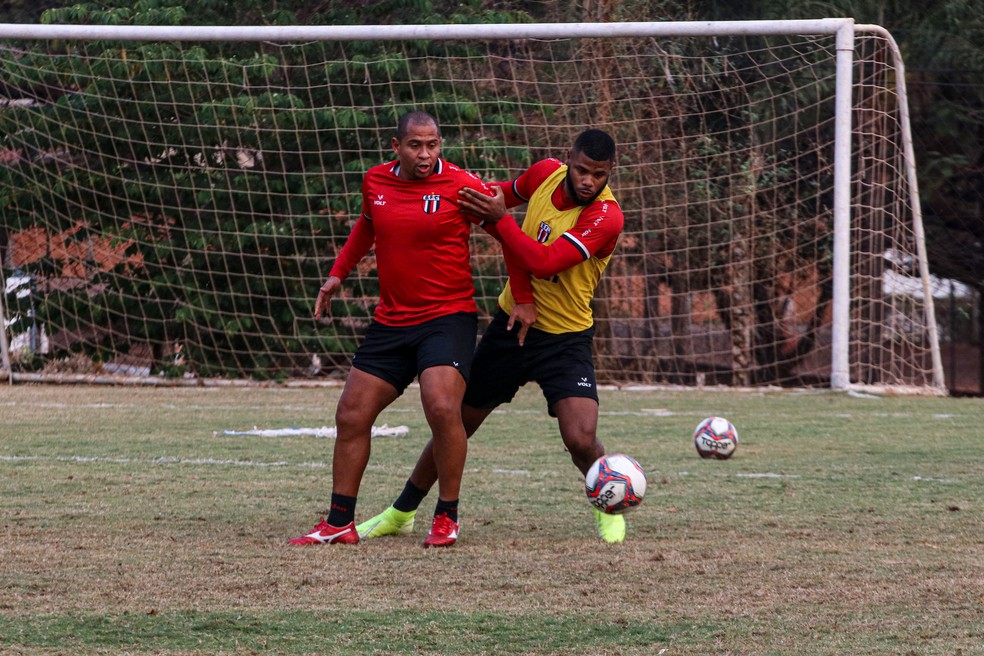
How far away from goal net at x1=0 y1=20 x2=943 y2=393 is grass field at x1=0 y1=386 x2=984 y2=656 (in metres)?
3.96

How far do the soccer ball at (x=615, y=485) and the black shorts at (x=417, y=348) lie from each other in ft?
2.04

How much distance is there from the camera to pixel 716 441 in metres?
7.60

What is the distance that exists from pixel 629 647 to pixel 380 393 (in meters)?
2.04

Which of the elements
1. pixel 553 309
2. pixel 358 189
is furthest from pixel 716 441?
pixel 358 189

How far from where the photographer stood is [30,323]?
13203 mm

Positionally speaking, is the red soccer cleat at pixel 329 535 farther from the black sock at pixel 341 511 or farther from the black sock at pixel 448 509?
the black sock at pixel 448 509

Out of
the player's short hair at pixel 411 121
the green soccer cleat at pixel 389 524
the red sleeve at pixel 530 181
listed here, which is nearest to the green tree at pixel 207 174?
the red sleeve at pixel 530 181

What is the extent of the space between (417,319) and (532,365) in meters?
0.48

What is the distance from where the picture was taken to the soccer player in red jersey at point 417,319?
5.16 meters

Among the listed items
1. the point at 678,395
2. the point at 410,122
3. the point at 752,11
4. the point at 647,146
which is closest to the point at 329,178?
the point at 647,146

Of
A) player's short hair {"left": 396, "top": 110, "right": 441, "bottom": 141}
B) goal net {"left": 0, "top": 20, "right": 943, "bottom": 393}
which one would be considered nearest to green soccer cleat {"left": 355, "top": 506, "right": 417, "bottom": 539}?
player's short hair {"left": 396, "top": 110, "right": 441, "bottom": 141}

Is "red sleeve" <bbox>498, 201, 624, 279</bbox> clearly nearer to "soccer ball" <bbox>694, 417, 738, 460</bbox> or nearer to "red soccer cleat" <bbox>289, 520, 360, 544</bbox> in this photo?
"red soccer cleat" <bbox>289, 520, 360, 544</bbox>

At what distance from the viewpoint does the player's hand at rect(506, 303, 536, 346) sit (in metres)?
5.23

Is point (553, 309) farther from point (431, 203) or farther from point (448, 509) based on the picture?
point (448, 509)
